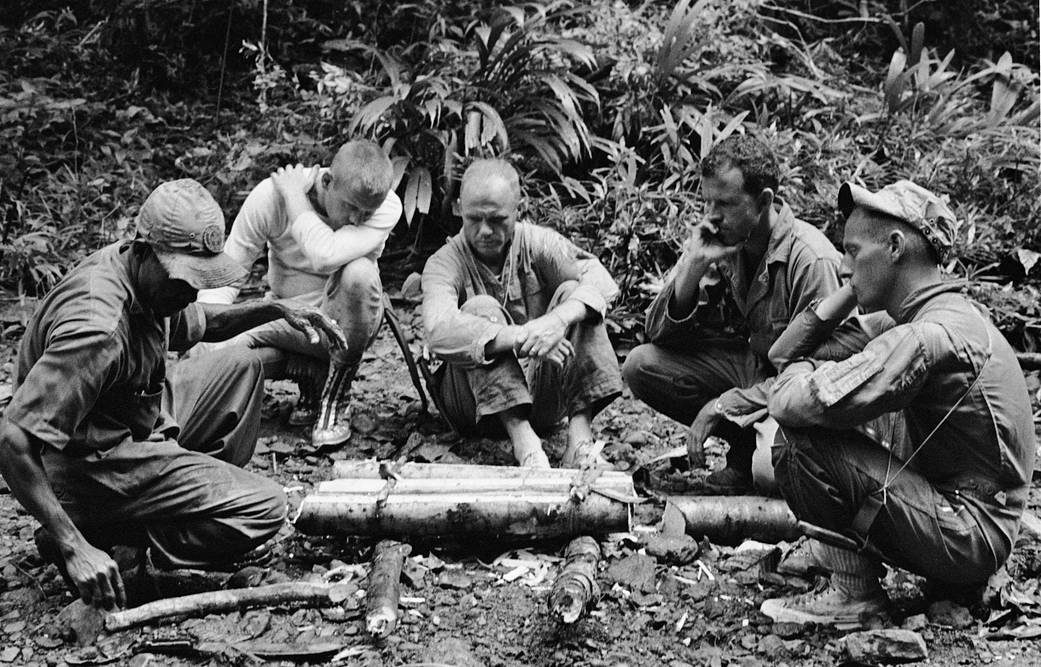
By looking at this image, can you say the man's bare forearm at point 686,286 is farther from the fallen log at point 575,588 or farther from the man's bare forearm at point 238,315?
the man's bare forearm at point 238,315

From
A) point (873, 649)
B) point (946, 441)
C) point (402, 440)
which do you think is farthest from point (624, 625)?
point (402, 440)

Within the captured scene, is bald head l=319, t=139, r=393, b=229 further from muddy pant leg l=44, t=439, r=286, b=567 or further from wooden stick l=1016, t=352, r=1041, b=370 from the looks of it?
wooden stick l=1016, t=352, r=1041, b=370

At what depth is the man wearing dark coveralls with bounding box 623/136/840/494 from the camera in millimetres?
4984

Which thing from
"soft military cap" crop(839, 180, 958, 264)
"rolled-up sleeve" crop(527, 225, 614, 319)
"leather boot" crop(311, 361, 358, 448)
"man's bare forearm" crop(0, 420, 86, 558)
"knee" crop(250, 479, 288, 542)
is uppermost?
"soft military cap" crop(839, 180, 958, 264)

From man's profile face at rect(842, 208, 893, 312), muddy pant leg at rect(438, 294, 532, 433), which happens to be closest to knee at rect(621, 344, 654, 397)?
muddy pant leg at rect(438, 294, 532, 433)

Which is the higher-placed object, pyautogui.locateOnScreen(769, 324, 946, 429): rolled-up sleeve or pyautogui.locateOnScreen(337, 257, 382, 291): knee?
pyautogui.locateOnScreen(769, 324, 946, 429): rolled-up sleeve

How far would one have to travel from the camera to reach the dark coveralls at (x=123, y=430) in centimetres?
375

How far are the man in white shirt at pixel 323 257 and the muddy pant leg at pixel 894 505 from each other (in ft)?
8.58

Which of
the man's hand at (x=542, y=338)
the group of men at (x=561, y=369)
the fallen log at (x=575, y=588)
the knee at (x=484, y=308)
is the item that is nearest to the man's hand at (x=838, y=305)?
the group of men at (x=561, y=369)

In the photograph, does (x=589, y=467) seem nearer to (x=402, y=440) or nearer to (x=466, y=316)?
(x=466, y=316)

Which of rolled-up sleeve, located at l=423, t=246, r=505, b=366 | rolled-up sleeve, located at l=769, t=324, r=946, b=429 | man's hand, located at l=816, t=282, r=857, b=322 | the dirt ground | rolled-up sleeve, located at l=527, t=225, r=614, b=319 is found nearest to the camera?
rolled-up sleeve, located at l=769, t=324, r=946, b=429

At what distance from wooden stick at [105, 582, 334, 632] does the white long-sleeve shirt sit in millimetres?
1936

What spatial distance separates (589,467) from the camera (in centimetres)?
493

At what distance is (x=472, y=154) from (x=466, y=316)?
2727 mm
